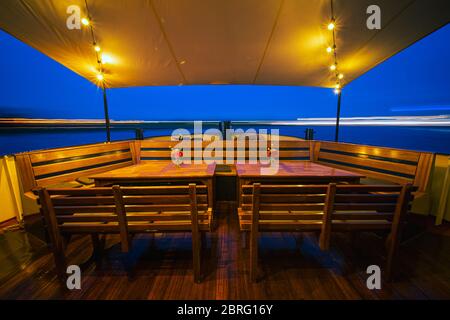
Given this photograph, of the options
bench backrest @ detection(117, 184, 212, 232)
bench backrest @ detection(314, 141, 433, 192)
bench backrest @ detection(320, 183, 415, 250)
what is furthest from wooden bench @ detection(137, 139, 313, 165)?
bench backrest @ detection(320, 183, 415, 250)

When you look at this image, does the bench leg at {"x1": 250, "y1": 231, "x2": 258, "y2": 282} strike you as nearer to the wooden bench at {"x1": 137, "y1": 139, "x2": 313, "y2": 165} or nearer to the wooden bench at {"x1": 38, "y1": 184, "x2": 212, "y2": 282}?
the wooden bench at {"x1": 38, "y1": 184, "x2": 212, "y2": 282}

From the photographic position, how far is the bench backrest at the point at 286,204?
1452 millimetres

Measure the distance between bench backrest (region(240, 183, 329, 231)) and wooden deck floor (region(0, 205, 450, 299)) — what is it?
0.57 meters

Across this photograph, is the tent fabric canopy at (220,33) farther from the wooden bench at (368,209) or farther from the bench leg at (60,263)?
the bench leg at (60,263)

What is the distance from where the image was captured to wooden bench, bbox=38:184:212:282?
4.73 feet

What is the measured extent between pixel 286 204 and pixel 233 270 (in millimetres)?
937

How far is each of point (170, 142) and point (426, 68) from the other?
4886 centimetres

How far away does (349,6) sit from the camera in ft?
8.07

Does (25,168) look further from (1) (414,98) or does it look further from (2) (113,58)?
(1) (414,98)

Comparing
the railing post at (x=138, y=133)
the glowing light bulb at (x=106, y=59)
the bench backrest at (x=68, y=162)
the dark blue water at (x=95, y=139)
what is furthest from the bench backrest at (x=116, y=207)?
the glowing light bulb at (x=106, y=59)

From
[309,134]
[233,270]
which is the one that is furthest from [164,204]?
Answer: [309,134]

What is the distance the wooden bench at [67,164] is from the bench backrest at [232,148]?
1.54 ft
